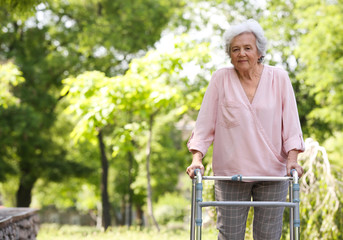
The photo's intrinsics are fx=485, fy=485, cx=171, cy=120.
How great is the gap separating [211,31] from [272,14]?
209 cm

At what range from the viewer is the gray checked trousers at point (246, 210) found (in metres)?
2.51

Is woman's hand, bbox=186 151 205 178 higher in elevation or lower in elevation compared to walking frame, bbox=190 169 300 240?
higher

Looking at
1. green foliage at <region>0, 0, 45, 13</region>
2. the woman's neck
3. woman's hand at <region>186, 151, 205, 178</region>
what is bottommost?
woman's hand at <region>186, 151, 205, 178</region>

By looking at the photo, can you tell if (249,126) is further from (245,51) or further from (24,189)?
(24,189)

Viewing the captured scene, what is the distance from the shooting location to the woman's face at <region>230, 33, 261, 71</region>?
2.52 meters

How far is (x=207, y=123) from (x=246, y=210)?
0.50 metres

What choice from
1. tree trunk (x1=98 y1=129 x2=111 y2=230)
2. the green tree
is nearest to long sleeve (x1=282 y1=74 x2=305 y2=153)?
the green tree

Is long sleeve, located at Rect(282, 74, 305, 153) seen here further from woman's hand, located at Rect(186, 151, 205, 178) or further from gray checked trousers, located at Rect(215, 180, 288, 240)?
woman's hand, located at Rect(186, 151, 205, 178)

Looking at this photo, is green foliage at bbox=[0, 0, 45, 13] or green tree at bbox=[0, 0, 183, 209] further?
green tree at bbox=[0, 0, 183, 209]

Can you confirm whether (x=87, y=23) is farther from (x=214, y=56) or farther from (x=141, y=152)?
(x=214, y=56)

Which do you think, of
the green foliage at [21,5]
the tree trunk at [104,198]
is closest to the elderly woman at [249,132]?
the green foliage at [21,5]

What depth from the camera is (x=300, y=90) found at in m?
13.8

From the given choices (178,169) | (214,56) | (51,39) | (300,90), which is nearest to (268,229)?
(214,56)

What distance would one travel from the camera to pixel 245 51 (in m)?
2.52
